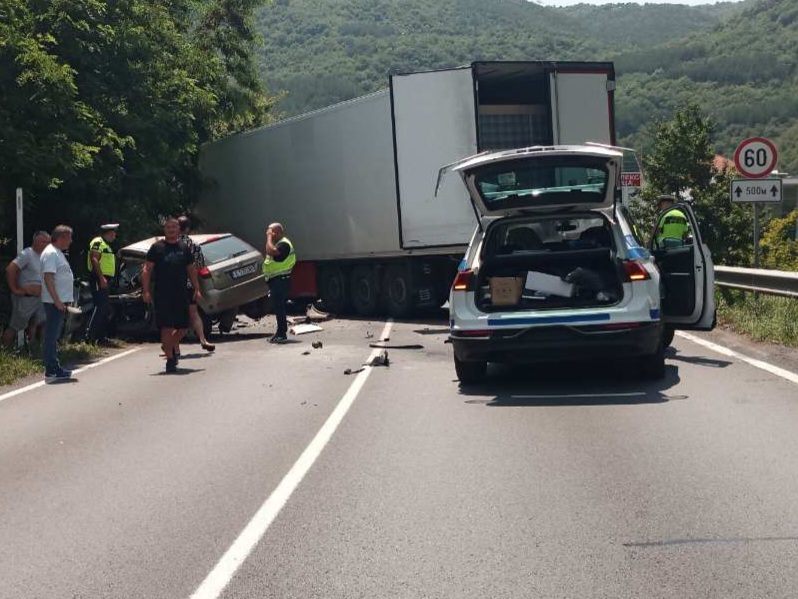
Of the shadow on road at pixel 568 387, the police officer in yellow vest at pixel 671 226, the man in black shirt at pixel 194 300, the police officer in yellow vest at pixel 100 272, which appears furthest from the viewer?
the police officer in yellow vest at pixel 100 272

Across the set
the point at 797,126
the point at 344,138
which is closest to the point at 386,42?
the point at 797,126

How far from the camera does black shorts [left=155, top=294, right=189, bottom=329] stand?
522 inches

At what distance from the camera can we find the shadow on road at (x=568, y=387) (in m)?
9.91

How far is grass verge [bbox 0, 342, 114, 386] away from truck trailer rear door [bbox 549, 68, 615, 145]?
299 inches

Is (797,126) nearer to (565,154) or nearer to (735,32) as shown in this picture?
(735,32)

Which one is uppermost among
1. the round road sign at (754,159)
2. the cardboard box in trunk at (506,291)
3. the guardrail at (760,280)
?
the round road sign at (754,159)

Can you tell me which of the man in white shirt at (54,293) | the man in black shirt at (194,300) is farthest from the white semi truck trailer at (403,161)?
the man in white shirt at (54,293)

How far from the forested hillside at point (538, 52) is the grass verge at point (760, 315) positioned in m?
94.8

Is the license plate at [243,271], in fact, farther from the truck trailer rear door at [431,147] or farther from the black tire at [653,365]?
the black tire at [653,365]

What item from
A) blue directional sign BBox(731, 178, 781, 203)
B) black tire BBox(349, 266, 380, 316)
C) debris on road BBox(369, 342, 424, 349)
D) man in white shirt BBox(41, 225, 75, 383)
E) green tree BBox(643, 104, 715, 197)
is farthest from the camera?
green tree BBox(643, 104, 715, 197)

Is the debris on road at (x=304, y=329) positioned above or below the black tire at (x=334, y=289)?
below

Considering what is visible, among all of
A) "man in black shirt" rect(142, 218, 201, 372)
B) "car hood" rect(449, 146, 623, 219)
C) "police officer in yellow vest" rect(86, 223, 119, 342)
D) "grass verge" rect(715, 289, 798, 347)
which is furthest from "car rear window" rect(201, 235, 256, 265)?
"grass verge" rect(715, 289, 798, 347)

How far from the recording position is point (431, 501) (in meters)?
6.41

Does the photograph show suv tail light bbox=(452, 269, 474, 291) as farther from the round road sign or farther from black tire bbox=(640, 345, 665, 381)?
the round road sign
